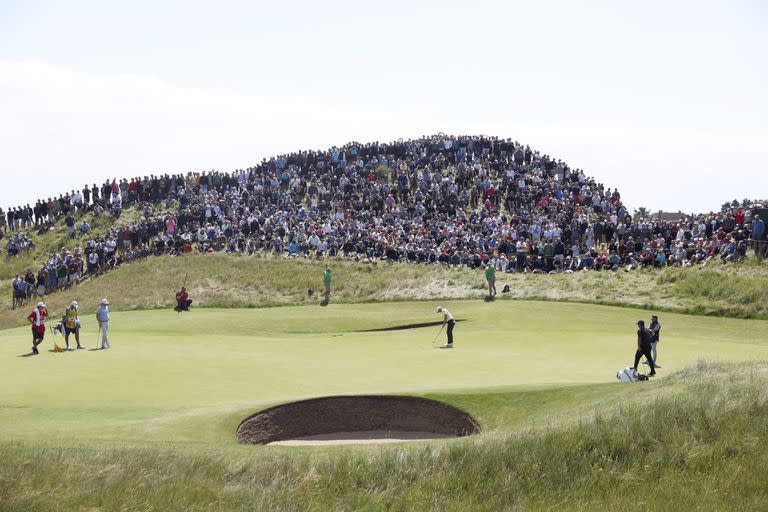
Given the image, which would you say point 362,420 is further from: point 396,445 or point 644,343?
point 644,343

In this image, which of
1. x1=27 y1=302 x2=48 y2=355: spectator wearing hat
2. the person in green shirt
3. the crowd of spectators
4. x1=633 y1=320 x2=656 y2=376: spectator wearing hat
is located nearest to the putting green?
x1=27 y1=302 x2=48 y2=355: spectator wearing hat

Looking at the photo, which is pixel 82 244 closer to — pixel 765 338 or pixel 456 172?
pixel 456 172

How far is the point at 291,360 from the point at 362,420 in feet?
25.1

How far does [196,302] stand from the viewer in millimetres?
48500

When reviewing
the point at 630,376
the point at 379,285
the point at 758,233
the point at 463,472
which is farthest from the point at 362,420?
the point at 379,285

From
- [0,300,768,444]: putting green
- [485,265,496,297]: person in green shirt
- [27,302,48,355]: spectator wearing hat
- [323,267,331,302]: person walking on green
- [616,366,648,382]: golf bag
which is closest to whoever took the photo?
[0,300,768,444]: putting green

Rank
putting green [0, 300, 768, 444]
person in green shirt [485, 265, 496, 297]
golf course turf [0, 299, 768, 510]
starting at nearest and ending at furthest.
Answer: golf course turf [0, 299, 768, 510] → putting green [0, 300, 768, 444] → person in green shirt [485, 265, 496, 297]

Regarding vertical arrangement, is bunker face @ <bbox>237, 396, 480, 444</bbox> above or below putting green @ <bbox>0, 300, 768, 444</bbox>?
below

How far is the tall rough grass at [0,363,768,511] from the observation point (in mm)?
12836

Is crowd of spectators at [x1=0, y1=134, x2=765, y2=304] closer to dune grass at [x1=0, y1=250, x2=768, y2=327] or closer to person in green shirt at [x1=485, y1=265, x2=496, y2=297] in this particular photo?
dune grass at [x1=0, y1=250, x2=768, y2=327]

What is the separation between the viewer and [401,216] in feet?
186

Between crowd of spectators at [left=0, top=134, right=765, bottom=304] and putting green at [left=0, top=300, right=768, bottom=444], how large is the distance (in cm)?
735

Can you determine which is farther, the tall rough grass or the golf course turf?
the golf course turf

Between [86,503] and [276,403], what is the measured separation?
303 inches
